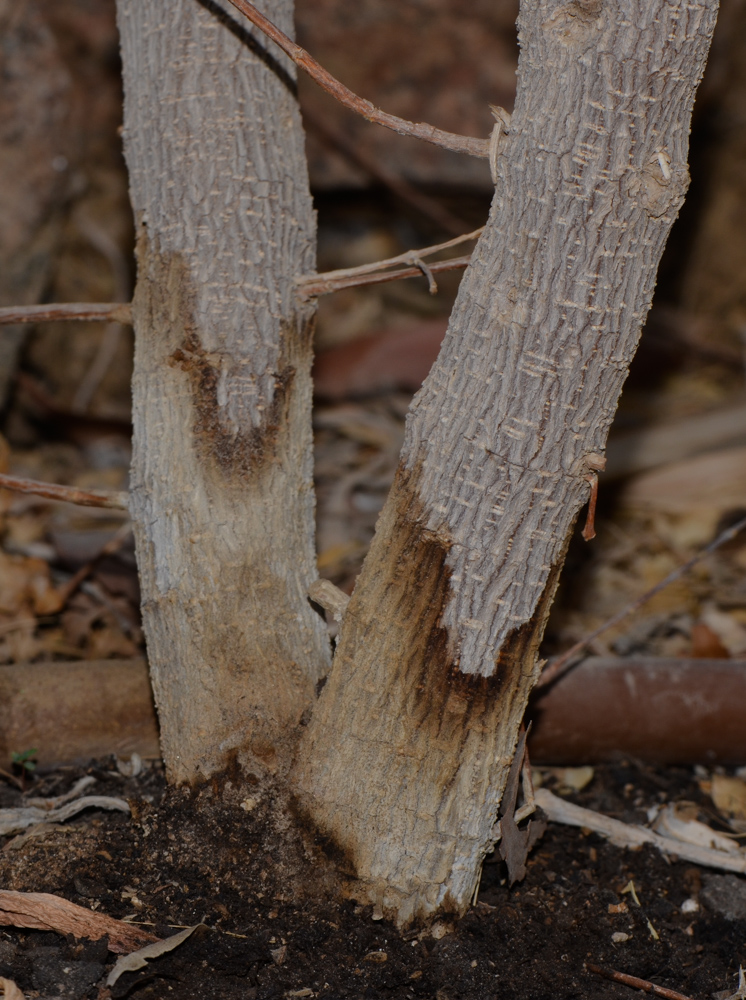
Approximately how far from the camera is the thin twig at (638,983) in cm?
146

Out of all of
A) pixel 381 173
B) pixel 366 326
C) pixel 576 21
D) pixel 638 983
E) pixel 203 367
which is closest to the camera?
pixel 576 21

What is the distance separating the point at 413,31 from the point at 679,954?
388cm

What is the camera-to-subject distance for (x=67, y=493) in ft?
5.40

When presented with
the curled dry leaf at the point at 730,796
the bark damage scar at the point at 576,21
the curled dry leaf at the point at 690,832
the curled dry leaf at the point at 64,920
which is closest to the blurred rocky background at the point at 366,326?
the curled dry leaf at the point at 730,796

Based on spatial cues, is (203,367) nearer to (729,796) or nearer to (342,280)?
(342,280)

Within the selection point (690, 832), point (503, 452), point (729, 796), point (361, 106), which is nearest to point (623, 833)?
point (690, 832)

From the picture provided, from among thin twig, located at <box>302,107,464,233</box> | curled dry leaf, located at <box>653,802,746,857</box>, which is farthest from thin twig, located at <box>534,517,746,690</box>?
thin twig, located at <box>302,107,464,233</box>

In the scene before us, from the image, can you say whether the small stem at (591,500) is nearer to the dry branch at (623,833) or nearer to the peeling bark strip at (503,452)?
the peeling bark strip at (503,452)

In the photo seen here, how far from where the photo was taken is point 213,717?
161cm

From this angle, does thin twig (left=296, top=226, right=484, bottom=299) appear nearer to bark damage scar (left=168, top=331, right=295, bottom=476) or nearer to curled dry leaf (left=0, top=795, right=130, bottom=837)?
bark damage scar (left=168, top=331, right=295, bottom=476)

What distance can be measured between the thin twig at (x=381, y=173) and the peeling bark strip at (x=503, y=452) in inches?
116

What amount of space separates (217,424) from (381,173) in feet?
9.56

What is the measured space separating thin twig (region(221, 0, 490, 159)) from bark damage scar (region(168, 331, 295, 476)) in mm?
476

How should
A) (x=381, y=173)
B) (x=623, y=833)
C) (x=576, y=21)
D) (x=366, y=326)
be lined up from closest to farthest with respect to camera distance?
(x=576, y=21), (x=623, y=833), (x=381, y=173), (x=366, y=326)
